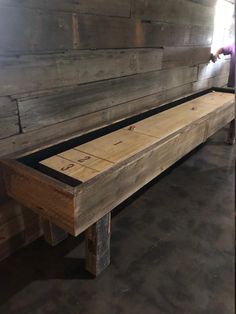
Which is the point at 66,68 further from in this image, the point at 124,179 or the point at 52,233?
the point at 52,233

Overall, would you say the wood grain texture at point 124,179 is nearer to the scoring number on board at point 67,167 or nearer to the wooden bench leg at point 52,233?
the scoring number on board at point 67,167

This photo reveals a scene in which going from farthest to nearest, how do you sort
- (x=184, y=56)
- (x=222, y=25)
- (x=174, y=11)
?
1. (x=222, y=25)
2. (x=184, y=56)
3. (x=174, y=11)

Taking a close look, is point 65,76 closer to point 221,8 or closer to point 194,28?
point 194,28

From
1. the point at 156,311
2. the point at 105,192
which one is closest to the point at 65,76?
the point at 105,192

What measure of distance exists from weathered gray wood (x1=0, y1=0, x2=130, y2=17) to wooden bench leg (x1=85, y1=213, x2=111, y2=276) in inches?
52.5

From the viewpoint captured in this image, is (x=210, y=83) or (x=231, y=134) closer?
(x=231, y=134)

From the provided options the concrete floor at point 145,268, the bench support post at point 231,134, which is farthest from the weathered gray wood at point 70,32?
the bench support post at point 231,134

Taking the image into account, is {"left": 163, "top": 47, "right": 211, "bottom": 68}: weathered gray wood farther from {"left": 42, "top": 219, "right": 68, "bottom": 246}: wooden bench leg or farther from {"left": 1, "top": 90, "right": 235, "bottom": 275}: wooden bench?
{"left": 42, "top": 219, "right": 68, "bottom": 246}: wooden bench leg

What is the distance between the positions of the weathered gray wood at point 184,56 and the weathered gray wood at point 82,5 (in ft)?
2.86

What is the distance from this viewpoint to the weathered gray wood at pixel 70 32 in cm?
162

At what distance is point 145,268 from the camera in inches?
77.4

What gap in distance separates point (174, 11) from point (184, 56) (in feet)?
1.94

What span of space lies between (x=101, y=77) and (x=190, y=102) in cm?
143

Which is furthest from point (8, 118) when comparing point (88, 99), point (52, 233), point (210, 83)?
point (210, 83)
